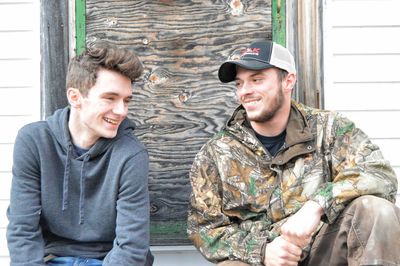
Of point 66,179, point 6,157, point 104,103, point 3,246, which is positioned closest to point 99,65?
point 104,103

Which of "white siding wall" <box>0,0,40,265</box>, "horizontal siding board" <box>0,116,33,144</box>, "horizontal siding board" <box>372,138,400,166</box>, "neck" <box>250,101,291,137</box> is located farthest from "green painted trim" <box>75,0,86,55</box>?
"horizontal siding board" <box>372,138,400,166</box>

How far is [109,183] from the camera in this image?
3078 mm

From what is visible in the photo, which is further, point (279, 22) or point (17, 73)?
point (279, 22)

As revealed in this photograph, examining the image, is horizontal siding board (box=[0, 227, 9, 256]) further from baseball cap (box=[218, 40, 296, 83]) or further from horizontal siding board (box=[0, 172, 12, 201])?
baseball cap (box=[218, 40, 296, 83])

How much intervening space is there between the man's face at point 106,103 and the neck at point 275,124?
0.71 metres

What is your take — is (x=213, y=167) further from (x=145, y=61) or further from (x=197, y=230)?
(x=145, y=61)

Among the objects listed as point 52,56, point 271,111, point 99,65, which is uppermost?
point 52,56

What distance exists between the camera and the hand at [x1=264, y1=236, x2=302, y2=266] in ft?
9.47

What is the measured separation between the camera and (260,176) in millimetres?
3297

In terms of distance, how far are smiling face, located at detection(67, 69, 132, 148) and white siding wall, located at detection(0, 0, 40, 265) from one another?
82 cm

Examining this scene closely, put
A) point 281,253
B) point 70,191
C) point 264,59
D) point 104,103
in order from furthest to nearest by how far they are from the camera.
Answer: point 264,59
point 70,191
point 104,103
point 281,253

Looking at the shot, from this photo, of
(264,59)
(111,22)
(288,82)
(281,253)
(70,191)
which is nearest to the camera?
(281,253)

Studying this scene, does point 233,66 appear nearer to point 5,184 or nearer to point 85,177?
point 85,177

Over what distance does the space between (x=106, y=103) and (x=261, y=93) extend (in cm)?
79
